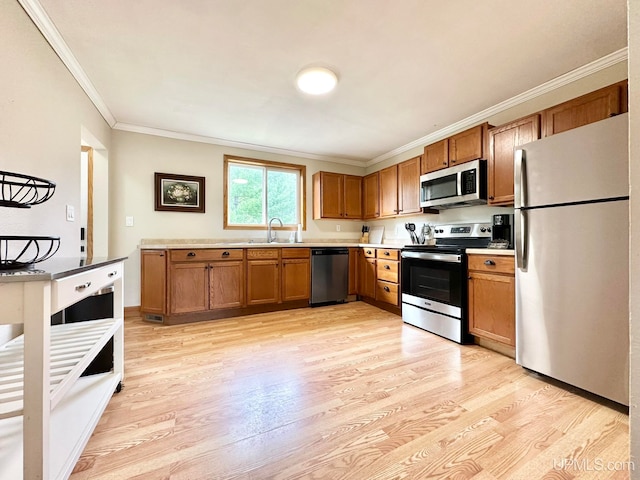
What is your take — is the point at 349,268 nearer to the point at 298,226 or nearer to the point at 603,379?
the point at 298,226

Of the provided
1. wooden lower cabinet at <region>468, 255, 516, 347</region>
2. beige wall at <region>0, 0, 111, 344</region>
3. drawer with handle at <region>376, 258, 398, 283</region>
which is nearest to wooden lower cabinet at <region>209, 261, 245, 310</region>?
beige wall at <region>0, 0, 111, 344</region>

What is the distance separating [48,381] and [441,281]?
2.82 m

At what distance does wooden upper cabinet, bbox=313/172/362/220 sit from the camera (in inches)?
173

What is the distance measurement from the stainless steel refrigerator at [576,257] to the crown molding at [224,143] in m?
2.96

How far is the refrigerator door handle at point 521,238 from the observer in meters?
1.99

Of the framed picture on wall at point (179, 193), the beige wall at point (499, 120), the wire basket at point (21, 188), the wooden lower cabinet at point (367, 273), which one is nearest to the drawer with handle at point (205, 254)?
the framed picture on wall at point (179, 193)

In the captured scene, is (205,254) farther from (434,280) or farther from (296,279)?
(434,280)

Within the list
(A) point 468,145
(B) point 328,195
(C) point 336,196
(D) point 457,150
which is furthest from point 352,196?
(A) point 468,145

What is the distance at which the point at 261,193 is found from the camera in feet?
13.8

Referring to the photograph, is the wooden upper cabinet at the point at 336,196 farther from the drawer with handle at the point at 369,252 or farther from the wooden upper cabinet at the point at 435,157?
the wooden upper cabinet at the point at 435,157

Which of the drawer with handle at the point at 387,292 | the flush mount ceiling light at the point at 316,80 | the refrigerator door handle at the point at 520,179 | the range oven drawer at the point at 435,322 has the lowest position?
the range oven drawer at the point at 435,322

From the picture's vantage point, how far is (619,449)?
1273 mm

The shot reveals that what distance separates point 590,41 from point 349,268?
3.18 metres
